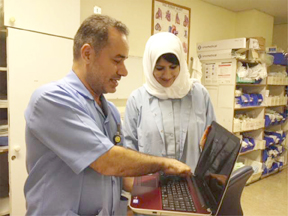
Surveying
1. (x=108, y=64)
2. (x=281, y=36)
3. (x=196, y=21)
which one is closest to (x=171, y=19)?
(x=196, y=21)

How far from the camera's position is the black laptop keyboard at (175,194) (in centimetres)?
80

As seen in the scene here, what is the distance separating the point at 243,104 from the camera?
3203 mm

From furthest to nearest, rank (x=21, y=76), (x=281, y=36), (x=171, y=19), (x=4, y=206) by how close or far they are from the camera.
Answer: (x=281, y=36)
(x=171, y=19)
(x=4, y=206)
(x=21, y=76)

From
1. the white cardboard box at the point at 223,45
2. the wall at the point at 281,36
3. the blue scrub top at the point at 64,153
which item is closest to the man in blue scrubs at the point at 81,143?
the blue scrub top at the point at 64,153

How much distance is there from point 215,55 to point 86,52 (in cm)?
267

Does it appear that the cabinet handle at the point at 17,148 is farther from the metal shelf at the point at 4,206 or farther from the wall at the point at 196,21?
the wall at the point at 196,21

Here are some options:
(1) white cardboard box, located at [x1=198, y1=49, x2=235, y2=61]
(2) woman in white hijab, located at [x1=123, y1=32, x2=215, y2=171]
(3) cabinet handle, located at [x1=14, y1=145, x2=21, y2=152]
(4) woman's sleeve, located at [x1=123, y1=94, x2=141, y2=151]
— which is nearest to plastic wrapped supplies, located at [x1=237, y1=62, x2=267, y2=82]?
(1) white cardboard box, located at [x1=198, y1=49, x2=235, y2=61]

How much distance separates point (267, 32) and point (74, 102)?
13.5 feet

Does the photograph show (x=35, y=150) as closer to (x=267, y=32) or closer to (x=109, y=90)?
(x=109, y=90)

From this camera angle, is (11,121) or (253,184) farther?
(253,184)

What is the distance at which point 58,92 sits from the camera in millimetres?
724

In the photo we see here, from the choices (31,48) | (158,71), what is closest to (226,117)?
(158,71)

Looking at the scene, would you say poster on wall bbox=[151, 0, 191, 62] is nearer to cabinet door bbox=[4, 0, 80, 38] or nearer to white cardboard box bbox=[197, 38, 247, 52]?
white cardboard box bbox=[197, 38, 247, 52]

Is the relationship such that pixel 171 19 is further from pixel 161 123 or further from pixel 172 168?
pixel 172 168
